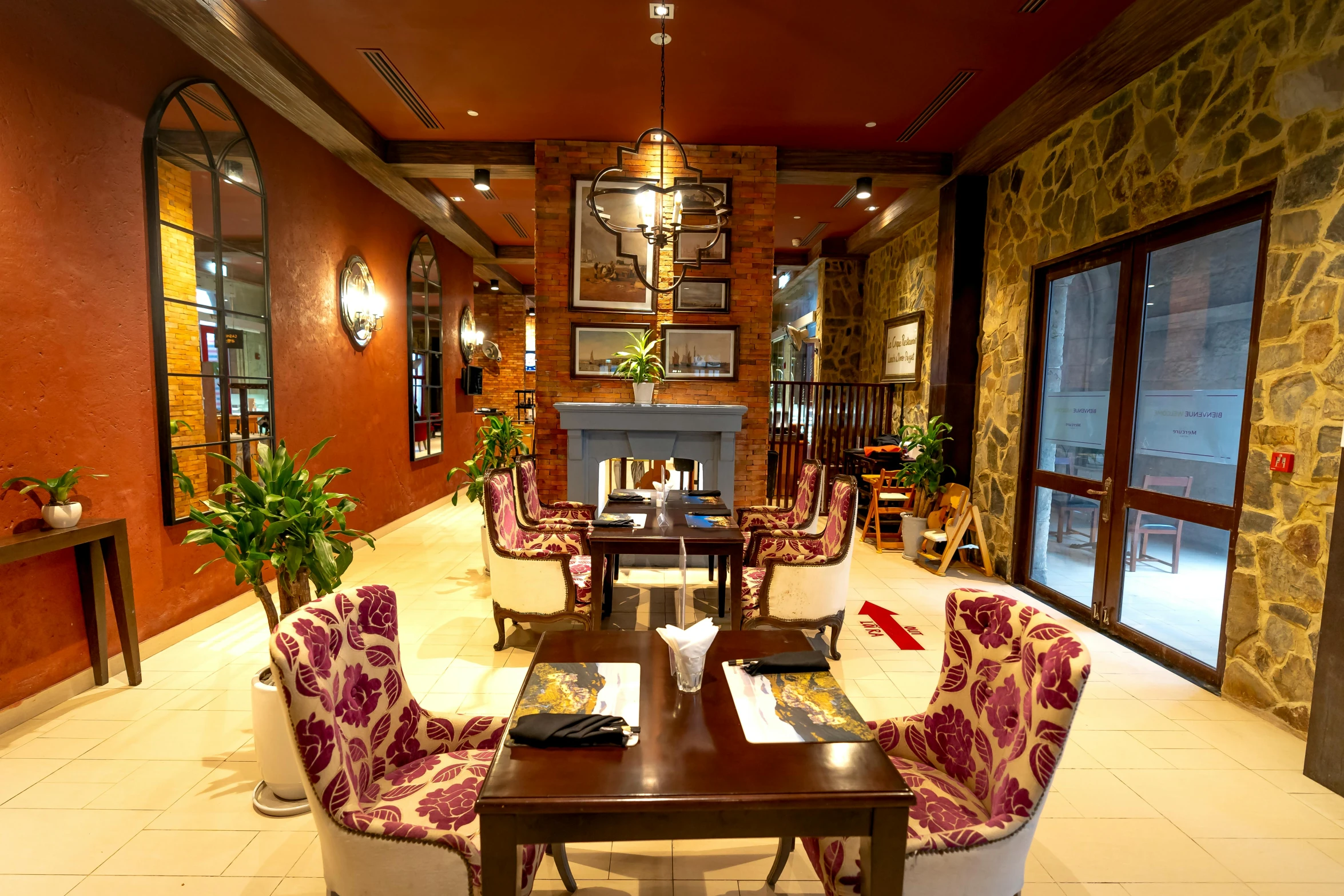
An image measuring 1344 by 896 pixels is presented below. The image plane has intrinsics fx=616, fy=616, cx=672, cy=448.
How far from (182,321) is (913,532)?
560 cm

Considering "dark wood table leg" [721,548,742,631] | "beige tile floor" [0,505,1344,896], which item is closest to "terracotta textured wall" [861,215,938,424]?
"beige tile floor" [0,505,1344,896]

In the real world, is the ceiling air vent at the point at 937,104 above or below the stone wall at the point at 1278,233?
above

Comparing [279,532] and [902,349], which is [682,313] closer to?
[902,349]

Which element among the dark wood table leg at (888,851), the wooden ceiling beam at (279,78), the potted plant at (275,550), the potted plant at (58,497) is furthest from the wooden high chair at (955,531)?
the wooden ceiling beam at (279,78)

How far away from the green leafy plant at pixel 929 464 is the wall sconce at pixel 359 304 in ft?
16.8

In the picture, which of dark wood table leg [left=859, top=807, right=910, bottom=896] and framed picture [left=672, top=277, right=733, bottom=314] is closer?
dark wood table leg [left=859, top=807, right=910, bottom=896]

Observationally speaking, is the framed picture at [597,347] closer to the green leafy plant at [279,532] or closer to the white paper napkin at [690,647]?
the green leafy plant at [279,532]

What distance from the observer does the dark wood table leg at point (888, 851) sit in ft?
3.90

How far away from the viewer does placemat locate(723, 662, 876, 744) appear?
138 centimetres

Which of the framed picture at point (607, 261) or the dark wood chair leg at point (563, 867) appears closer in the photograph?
the dark wood chair leg at point (563, 867)

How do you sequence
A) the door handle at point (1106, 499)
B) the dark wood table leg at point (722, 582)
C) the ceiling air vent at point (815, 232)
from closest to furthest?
the door handle at point (1106, 499), the dark wood table leg at point (722, 582), the ceiling air vent at point (815, 232)

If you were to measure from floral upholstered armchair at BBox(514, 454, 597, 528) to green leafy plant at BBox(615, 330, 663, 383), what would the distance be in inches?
46.0

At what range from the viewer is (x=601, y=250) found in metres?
5.39

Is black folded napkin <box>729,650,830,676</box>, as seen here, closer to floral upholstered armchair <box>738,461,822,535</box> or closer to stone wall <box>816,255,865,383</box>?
floral upholstered armchair <box>738,461,822,535</box>
